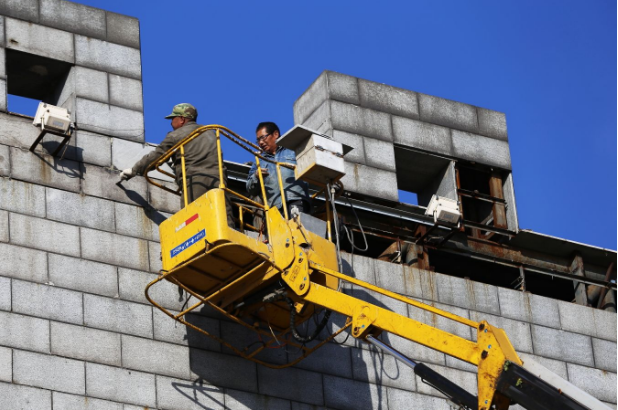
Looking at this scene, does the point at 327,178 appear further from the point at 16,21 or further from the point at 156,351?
the point at 16,21

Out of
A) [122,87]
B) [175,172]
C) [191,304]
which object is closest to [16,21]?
[122,87]

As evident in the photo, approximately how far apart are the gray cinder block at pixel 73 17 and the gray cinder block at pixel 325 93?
309 cm

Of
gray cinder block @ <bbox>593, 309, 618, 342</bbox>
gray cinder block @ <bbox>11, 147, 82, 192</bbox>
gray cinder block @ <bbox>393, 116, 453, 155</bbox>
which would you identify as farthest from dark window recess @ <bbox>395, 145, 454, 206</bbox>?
gray cinder block @ <bbox>11, 147, 82, 192</bbox>

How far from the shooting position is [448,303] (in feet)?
55.9

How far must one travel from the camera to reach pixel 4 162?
15.1 m

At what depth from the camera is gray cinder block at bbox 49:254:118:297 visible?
14.6 meters

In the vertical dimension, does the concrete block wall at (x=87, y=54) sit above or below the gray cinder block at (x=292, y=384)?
above

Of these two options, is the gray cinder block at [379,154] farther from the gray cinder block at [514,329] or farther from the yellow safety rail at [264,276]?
the yellow safety rail at [264,276]

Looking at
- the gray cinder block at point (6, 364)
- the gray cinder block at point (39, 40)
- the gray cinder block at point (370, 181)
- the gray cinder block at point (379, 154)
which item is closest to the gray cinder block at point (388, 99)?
the gray cinder block at point (379, 154)

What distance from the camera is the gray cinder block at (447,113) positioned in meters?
18.9

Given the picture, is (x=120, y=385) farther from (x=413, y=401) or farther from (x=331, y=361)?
(x=413, y=401)

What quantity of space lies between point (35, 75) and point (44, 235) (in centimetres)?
272

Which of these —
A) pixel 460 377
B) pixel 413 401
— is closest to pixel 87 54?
pixel 413 401

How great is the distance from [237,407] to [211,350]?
2.20ft
